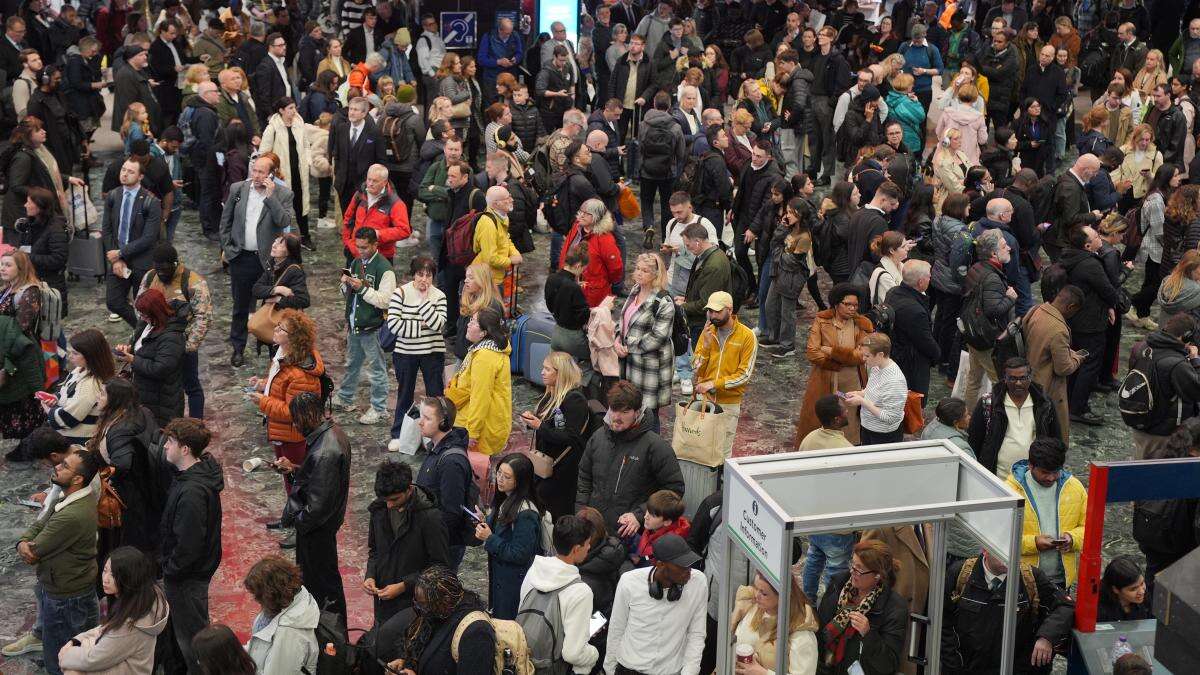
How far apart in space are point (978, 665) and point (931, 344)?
3.63m

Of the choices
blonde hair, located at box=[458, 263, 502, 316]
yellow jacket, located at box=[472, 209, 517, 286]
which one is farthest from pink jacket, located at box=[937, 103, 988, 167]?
blonde hair, located at box=[458, 263, 502, 316]

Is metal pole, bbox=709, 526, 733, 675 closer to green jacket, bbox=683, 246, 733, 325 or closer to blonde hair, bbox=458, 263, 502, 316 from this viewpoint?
blonde hair, bbox=458, 263, 502, 316

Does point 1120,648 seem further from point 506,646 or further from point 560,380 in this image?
point 560,380

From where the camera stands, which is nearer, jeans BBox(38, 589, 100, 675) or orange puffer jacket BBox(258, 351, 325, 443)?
jeans BBox(38, 589, 100, 675)

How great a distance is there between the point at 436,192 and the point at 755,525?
7762 mm

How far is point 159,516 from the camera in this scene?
8.48m

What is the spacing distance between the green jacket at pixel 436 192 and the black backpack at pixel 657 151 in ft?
7.93

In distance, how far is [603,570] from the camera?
7.44m

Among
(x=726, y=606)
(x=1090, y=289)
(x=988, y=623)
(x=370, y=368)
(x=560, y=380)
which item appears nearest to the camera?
(x=726, y=606)

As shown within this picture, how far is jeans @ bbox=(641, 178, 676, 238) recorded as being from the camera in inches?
592

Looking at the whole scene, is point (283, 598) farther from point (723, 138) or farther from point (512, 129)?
point (512, 129)

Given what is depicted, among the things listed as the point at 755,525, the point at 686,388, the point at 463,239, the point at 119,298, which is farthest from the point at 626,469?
the point at 119,298

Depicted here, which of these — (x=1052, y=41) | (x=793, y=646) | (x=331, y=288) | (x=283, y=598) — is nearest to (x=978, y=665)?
(x=793, y=646)

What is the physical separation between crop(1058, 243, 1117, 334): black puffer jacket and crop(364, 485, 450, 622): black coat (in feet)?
19.1
